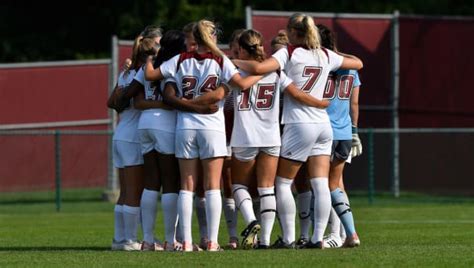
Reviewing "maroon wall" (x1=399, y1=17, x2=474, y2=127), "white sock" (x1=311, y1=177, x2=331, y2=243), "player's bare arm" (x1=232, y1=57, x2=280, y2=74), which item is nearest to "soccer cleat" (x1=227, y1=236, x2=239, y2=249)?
"white sock" (x1=311, y1=177, x2=331, y2=243)

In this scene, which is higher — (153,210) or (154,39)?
(154,39)

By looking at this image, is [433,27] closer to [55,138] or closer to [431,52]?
[431,52]


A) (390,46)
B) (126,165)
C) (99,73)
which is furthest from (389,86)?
(126,165)

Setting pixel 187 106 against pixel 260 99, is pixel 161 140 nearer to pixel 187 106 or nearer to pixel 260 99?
pixel 187 106

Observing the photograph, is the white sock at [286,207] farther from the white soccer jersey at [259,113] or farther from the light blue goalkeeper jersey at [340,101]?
the light blue goalkeeper jersey at [340,101]

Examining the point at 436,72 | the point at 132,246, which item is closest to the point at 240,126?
the point at 132,246

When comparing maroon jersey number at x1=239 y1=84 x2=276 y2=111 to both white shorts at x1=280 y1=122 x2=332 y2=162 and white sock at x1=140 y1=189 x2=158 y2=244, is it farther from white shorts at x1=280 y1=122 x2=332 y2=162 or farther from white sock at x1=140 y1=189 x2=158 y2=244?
white sock at x1=140 y1=189 x2=158 y2=244

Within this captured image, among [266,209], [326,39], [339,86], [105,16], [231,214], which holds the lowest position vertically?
[231,214]

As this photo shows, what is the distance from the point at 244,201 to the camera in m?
11.6

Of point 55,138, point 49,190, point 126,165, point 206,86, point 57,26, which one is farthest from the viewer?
point 57,26

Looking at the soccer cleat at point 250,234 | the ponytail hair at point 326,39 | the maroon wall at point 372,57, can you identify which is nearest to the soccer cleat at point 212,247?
the soccer cleat at point 250,234

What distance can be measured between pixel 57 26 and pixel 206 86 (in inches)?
1093

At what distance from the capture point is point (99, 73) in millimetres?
26031

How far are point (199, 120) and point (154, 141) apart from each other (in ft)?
1.77
